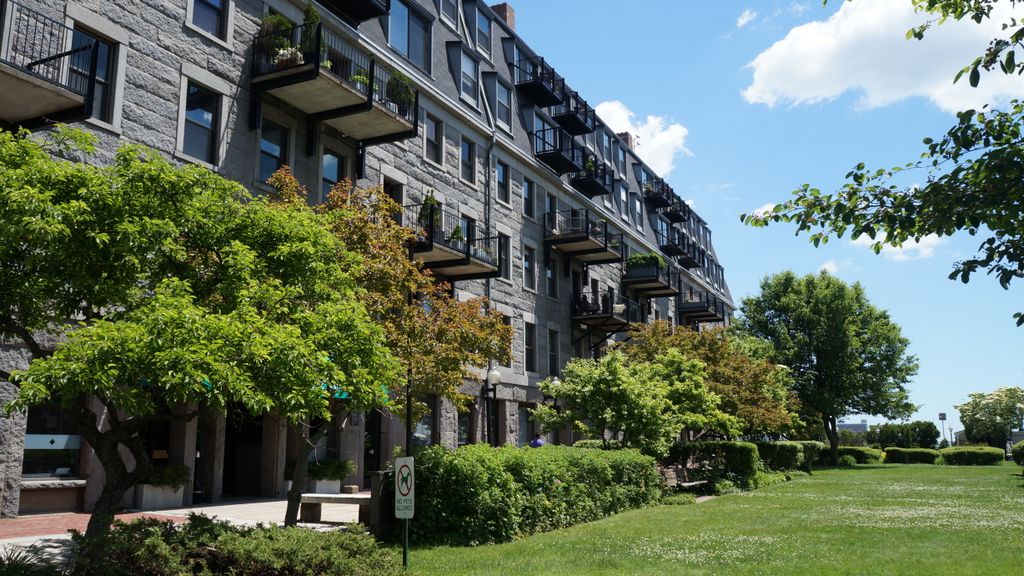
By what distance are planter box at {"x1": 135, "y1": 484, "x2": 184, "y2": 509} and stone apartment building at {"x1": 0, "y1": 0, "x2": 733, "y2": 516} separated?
24 centimetres

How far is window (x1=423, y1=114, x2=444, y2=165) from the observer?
997 inches

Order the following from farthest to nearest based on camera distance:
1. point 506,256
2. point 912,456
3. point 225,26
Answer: point 912,456, point 506,256, point 225,26

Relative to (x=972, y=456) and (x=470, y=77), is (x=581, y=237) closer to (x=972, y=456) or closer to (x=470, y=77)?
(x=470, y=77)

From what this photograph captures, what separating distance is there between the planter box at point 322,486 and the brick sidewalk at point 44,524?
17.4 feet

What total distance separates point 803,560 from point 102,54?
Result: 1512 centimetres

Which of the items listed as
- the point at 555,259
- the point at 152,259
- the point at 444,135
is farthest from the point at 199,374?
the point at 555,259

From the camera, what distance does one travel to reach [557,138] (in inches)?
1340

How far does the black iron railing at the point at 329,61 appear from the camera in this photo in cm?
1845

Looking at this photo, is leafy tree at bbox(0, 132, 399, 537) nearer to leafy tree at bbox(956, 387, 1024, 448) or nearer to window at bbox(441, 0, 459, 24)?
window at bbox(441, 0, 459, 24)

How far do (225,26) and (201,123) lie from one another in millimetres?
2494

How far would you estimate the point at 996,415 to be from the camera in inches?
2921

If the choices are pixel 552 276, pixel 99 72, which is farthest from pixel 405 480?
pixel 552 276

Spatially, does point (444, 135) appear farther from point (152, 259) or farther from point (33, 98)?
point (152, 259)

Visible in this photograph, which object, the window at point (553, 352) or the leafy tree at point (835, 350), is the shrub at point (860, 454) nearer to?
the leafy tree at point (835, 350)
